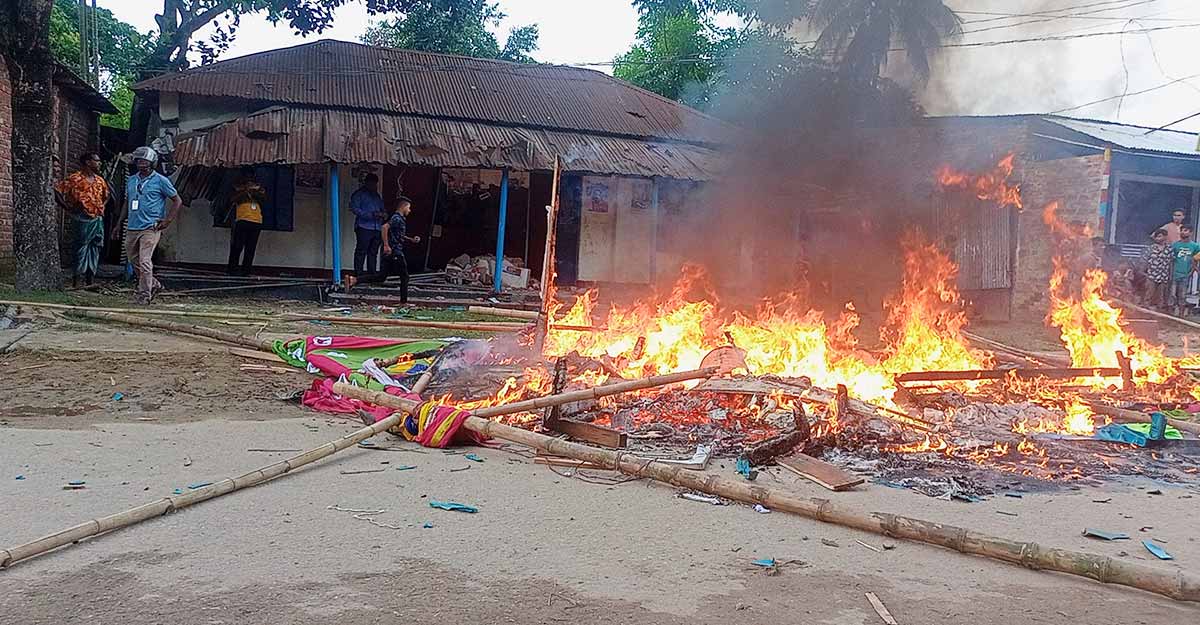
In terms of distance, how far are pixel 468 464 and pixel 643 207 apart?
464 inches

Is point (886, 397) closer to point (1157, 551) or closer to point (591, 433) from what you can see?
point (591, 433)

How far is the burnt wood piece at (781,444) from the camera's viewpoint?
5387 mm

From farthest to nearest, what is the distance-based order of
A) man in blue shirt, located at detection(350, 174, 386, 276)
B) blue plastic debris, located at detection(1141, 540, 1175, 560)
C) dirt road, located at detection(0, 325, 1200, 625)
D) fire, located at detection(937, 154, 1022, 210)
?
fire, located at detection(937, 154, 1022, 210), man in blue shirt, located at detection(350, 174, 386, 276), blue plastic debris, located at detection(1141, 540, 1175, 560), dirt road, located at detection(0, 325, 1200, 625)

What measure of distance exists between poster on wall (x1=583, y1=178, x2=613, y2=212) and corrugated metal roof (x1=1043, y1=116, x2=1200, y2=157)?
7.65 meters

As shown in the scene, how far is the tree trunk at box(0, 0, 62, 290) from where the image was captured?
1070cm

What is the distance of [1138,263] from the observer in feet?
48.0

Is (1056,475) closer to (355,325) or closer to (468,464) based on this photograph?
(468,464)

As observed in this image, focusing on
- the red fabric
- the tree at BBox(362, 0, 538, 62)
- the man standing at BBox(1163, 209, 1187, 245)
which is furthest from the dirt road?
the tree at BBox(362, 0, 538, 62)

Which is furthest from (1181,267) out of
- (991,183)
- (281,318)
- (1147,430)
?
(281,318)

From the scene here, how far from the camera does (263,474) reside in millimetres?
4516

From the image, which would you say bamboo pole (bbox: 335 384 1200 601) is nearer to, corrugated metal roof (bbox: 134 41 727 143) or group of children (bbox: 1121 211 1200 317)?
corrugated metal roof (bbox: 134 41 727 143)

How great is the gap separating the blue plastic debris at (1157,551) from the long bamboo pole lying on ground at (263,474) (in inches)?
125

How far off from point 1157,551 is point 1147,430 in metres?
2.83

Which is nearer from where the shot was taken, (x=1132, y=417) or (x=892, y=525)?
(x=892, y=525)
